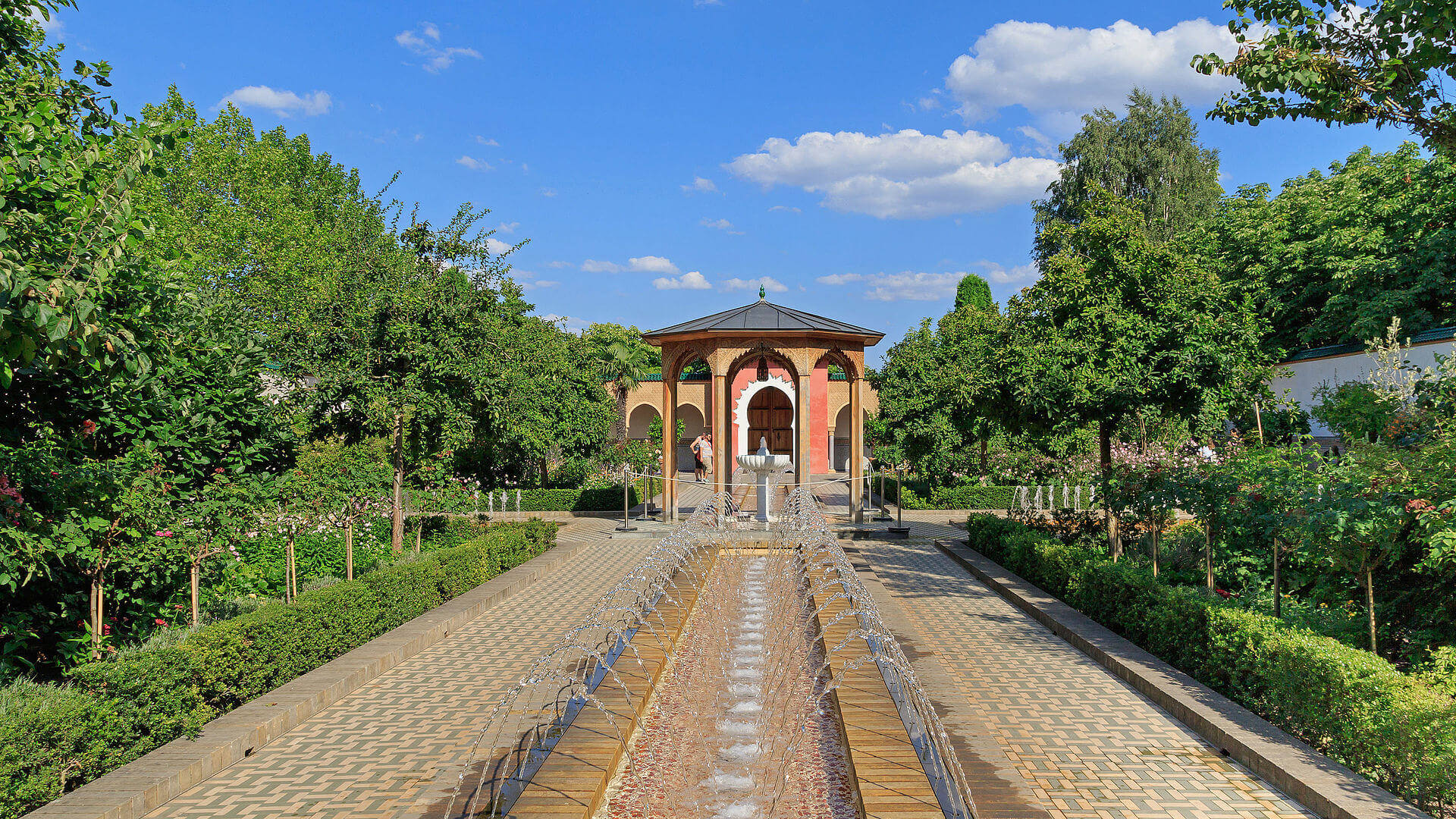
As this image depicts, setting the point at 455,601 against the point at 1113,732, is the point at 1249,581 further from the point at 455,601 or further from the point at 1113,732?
the point at 455,601

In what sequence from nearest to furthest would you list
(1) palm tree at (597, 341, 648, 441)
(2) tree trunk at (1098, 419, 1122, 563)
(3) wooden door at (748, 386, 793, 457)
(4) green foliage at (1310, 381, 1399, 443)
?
(4) green foliage at (1310, 381, 1399, 443) < (2) tree trunk at (1098, 419, 1122, 563) < (1) palm tree at (597, 341, 648, 441) < (3) wooden door at (748, 386, 793, 457)

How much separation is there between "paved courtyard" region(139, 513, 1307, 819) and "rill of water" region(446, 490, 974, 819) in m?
0.40

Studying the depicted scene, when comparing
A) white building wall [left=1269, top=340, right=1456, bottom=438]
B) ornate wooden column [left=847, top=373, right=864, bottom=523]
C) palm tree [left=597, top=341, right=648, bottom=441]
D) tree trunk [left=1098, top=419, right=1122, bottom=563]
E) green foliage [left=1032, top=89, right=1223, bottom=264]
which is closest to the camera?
tree trunk [left=1098, top=419, right=1122, bottom=563]

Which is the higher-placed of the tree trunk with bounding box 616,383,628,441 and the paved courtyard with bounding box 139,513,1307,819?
the tree trunk with bounding box 616,383,628,441

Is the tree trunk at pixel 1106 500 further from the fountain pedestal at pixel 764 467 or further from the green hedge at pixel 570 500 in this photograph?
the green hedge at pixel 570 500

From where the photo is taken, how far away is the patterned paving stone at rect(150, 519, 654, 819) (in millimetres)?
Answer: 4270

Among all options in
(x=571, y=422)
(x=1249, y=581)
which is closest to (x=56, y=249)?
(x=1249, y=581)

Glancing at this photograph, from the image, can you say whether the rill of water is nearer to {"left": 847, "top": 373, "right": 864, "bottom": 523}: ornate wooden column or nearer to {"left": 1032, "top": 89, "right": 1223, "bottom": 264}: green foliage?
{"left": 847, "top": 373, "right": 864, "bottom": 523}: ornate wooden column

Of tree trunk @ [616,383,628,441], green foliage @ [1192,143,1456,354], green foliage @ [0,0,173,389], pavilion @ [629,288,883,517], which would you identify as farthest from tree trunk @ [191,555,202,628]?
tree trunk @ [616,383,628,441]

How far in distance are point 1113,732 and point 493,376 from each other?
8.36 m

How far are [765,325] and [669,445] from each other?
3.37 metres

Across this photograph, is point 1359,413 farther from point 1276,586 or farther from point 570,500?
point 570,500

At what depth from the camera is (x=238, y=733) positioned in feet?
16.2

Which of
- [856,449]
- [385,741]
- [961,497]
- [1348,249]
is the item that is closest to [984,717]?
[385,741]
